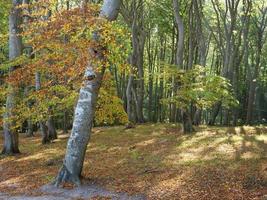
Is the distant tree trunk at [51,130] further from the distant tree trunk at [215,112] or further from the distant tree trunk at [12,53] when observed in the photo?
the distant tree trunk at [215,112]

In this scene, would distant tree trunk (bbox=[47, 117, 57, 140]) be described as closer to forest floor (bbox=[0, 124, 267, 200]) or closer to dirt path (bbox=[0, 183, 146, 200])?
forest floor (bbox=[0, 124, 267, 200])

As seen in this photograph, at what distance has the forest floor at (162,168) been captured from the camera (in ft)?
38.6

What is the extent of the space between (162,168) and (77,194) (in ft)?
12.1

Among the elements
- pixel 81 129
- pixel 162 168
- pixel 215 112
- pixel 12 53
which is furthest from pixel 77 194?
pixel 215 112

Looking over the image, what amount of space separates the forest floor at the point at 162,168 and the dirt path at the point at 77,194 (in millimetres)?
57

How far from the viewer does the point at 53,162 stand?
17656 mm

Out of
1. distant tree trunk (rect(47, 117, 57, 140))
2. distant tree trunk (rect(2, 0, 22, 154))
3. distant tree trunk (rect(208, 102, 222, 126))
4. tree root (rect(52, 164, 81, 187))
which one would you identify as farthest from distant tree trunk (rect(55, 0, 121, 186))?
distant tree trunk (rect(208, 102, 222, 126))

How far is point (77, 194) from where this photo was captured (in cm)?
1205

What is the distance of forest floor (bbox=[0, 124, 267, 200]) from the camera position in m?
11.8

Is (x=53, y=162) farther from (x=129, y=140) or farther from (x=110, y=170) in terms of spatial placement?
(x=129, y=140)

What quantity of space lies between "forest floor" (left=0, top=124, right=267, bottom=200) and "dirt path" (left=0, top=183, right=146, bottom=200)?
57mm

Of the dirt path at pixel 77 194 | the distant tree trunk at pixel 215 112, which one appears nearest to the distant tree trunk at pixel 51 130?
the distant tree trunk at pixel 215 112

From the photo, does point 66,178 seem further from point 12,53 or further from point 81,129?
point 12,53

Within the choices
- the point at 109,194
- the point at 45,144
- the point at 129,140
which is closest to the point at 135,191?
the point at 109,194
